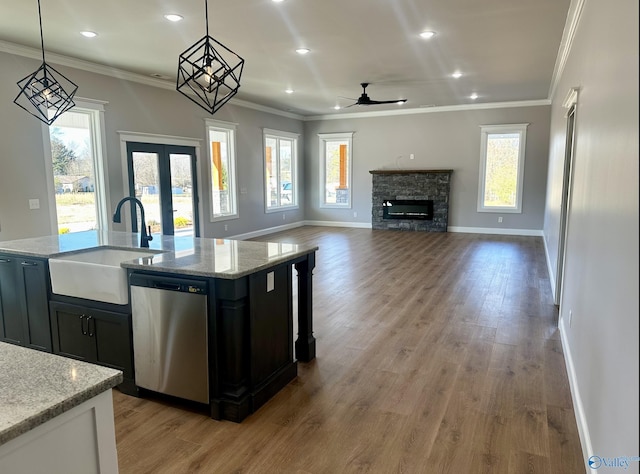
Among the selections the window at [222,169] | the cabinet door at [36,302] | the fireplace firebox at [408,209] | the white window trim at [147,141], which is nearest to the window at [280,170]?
the window at [222,169]

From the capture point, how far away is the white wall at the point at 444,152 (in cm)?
925

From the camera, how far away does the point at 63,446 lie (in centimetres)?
111

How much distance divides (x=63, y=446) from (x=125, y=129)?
6087 millimetres

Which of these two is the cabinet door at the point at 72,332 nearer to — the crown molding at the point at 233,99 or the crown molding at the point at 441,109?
the crown molding at the point at 233,99

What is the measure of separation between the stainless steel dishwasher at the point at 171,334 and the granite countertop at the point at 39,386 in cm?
113

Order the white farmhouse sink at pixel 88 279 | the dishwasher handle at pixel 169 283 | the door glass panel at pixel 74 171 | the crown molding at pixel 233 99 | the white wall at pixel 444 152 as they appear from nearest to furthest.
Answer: the dishwasher handle at pixel 169 283 < the white farmhouse sink at pixel 88 279 < the crown molding at pixel 233 99 < the door glass panel at pixel 74 171 < the white wall at pixel 444 152

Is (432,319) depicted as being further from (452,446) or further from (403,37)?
(403,37)

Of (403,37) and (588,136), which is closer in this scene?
(588,136)

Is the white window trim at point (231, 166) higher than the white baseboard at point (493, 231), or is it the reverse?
the white window trim at point (231, 166)

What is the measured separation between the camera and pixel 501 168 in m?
9.61

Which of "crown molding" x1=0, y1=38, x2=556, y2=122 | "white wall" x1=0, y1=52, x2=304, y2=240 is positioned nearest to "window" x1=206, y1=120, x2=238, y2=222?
"white wall" x1=0, y1=52, x2=304, y2=240

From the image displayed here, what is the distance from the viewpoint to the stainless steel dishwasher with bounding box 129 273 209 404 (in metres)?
2.49

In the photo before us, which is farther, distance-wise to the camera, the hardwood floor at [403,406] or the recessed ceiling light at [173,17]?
the recessed ceiling light at [173,17]

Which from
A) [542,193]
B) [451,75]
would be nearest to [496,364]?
[451,75]
